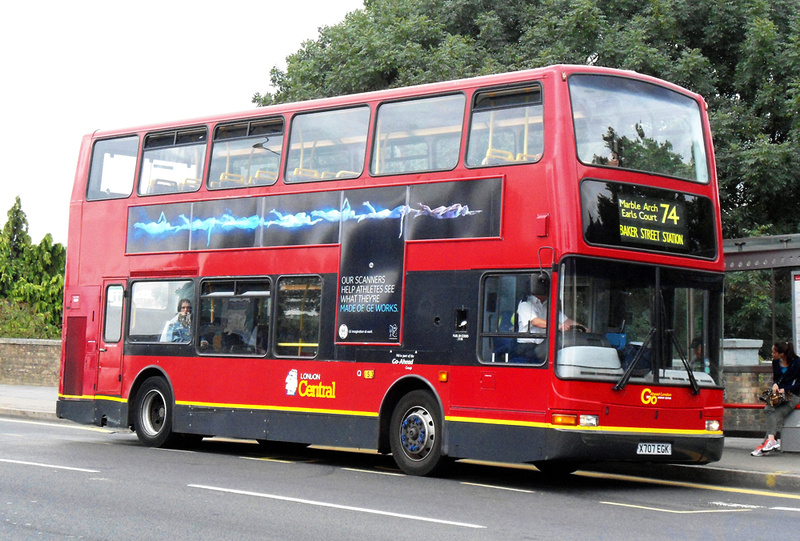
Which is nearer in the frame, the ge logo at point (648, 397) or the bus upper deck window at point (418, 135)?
the ge logo at point (648, 397)

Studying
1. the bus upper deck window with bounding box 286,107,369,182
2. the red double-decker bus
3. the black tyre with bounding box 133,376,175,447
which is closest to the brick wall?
the black tyre with bounding box 133,376,175,447

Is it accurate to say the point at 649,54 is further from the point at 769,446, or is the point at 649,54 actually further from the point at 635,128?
the point at 635,128

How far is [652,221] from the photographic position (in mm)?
12633

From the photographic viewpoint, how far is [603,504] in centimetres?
1111

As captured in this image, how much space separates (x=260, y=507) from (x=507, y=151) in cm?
503

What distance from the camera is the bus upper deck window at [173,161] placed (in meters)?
16.7

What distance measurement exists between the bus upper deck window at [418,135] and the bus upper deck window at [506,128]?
0.27m

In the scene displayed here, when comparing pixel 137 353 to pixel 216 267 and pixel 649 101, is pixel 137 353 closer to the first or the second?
pixel 216 267

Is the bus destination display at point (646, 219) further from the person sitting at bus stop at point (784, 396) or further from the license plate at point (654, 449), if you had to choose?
the person sitting at bus stop at point (784, 396)

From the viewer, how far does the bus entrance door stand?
17672mm

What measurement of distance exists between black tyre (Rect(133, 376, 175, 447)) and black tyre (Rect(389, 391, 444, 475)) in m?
4.58

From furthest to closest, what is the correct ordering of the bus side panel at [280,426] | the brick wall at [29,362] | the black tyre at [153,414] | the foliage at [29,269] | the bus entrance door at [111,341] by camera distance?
the foliage at [29,269], the brick wall at [29,362], the bus entrance door at [111,341], the black tyre at [153,414], the bus side panel at [280,426]

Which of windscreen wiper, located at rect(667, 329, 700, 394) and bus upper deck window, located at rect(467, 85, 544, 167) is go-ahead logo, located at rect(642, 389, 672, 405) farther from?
bus upper deck window, located at rect(467, 85, 544, 167)

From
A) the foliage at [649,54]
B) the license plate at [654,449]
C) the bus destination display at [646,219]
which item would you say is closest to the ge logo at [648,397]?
the license plate at [654,449]
